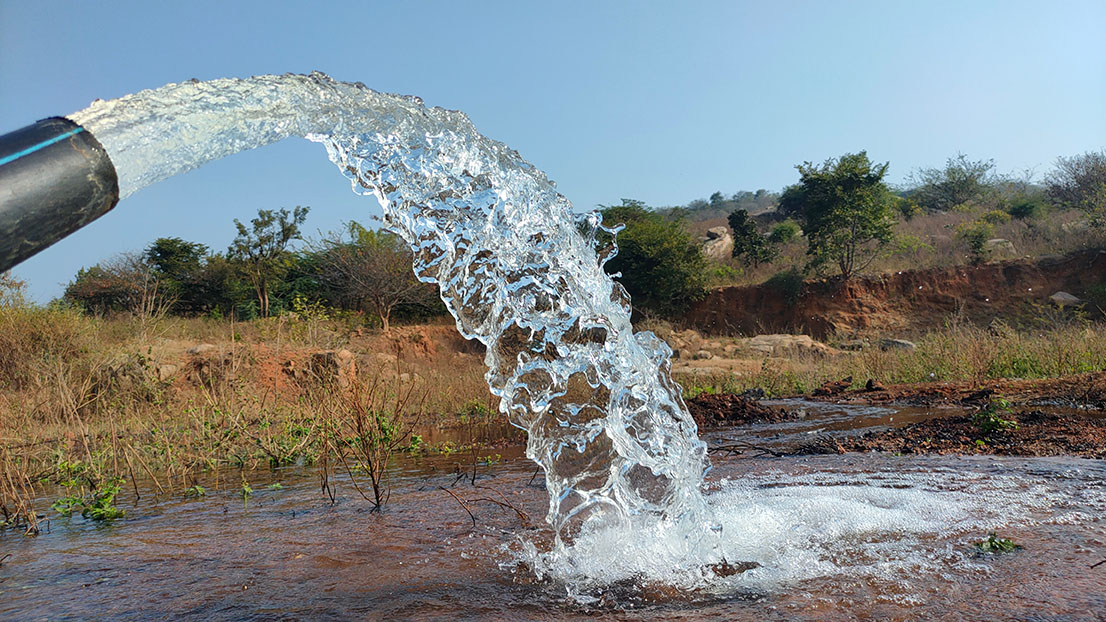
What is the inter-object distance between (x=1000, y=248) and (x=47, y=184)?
28.8m

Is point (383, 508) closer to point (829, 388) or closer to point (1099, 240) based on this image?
point (829, 388)

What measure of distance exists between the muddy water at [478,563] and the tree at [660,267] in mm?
20884

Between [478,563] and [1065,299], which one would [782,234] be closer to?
[1065,299]

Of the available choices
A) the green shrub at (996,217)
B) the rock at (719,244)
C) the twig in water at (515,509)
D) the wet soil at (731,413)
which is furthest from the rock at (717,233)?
the twig in water at (515,509)

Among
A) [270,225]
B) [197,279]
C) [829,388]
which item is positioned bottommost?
[829,388]

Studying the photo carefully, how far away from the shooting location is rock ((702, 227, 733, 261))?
106ft

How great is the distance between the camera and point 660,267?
26.3 metres

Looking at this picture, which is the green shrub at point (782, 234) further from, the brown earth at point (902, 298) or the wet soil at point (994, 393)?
the wet soil at point (994, 393)

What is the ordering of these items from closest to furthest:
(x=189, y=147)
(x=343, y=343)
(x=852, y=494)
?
(x=189, y=147) → (x=852, y=494) → (x=343, y=343)

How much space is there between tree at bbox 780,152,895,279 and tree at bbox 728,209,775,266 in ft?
11.9

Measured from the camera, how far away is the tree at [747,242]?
30.0m

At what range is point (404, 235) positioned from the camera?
411 centimetres

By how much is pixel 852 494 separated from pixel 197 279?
25178mm

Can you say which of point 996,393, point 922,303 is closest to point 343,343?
point 996,393
